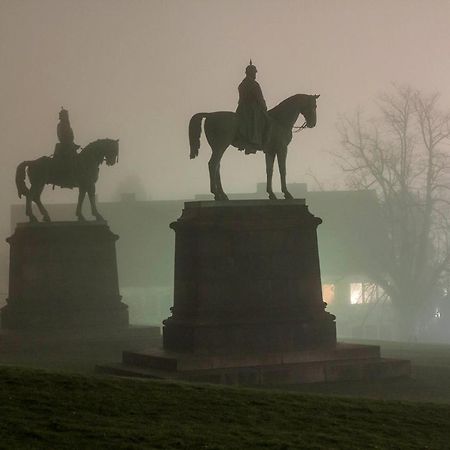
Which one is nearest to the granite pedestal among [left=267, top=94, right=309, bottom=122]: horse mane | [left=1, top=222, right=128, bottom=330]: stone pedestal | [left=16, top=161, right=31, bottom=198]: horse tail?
[left=267, top=94, right=309, bottom=122]: horse mane

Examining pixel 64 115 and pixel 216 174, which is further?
pixel 64 115

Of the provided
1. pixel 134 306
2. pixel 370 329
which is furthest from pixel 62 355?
pixel 134 306

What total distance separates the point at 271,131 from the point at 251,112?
554 mm

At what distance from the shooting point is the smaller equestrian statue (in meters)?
34.2

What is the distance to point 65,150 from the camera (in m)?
34.2

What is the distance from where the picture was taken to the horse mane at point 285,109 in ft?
80.0

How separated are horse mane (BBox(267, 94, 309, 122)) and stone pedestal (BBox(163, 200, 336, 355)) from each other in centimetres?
221

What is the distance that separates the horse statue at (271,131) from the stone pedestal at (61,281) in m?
9.94

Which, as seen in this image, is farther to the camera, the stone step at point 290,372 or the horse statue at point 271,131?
the horse statue at point 271,131

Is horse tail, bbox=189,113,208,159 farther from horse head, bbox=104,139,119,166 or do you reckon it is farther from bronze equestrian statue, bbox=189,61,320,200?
horse head, bbox=104,139,119,166

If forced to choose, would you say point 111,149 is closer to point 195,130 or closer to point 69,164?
point 69,164

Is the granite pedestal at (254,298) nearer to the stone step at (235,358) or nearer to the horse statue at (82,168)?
the stone step at (235,358)

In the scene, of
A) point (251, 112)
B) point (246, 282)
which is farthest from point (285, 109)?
point (246, 282)

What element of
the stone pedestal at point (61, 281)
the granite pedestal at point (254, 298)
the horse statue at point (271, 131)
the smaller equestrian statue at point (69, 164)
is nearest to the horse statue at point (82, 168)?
the smaller equestrian statue at point (69, 164)
